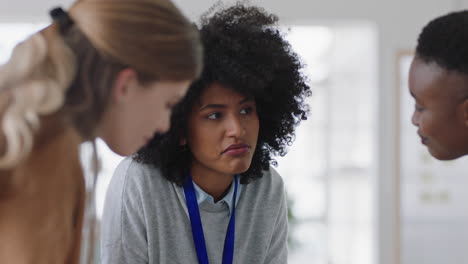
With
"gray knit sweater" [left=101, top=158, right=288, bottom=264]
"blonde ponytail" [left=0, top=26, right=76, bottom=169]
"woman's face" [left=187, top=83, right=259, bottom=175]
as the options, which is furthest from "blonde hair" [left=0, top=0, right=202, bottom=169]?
"gray knit sweater" [left=101, top=158, right=288, bottom=264]

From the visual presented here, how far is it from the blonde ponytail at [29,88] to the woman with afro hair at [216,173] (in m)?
0.84

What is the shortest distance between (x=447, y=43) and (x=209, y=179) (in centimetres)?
86

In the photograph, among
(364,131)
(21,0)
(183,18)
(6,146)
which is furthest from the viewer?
(364,131)

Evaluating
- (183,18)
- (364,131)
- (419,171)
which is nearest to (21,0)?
(364,131)

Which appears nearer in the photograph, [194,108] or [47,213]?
[47,213]

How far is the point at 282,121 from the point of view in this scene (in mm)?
2271

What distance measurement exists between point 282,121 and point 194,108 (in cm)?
42

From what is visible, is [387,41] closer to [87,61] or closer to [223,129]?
[223,129]

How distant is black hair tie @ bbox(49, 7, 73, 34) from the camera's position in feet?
3.89

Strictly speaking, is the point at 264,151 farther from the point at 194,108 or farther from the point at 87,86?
the point at 87,86

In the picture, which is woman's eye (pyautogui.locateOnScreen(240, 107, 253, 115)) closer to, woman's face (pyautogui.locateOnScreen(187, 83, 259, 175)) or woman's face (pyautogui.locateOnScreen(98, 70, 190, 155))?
woman's face (pyautogui.locateOnScreen(187, 83, 259, 175))

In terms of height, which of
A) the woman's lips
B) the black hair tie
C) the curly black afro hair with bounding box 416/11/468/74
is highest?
the curly black afro hair with bounding box 416/11/468/74

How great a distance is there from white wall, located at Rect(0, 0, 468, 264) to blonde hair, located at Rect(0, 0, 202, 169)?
11.3ft

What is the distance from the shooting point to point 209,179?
2049mm
